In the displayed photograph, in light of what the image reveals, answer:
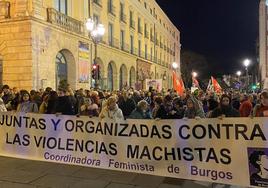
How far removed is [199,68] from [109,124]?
84.6 m

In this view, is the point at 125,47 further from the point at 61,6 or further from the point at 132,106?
the point at 132,106

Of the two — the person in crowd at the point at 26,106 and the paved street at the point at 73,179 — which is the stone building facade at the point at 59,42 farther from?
the paved street at the point at 73,179

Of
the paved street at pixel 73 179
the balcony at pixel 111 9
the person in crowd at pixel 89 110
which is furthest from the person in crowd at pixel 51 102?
the balcony at pixel 111 9

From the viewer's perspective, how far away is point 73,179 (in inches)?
273

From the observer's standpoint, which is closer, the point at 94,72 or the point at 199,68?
the point at 94,72

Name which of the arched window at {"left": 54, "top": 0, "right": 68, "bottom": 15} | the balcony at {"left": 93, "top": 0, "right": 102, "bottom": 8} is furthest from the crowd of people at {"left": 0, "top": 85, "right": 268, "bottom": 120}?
the balcony at {"left": 93, "top": 0, "right": 102, "bottom": 8}

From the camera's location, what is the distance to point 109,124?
6.59 meters

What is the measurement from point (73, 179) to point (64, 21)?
1875 centimetres

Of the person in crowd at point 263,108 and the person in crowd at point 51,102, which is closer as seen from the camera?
the person in crowd at point 263,108

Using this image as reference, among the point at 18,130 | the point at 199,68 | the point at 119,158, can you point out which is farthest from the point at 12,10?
the point at 199,68

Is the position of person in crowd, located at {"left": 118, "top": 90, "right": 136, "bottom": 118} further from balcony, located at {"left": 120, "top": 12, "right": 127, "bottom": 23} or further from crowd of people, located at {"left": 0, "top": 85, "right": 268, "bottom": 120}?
balcony, located at {"left": 120, "top": 12, "right": 127, "bottom": 23}

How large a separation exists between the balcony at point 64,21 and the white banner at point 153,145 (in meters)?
16.0

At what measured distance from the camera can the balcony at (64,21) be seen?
73.9 ft

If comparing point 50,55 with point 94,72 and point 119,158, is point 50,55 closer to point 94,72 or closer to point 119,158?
point 94,72
